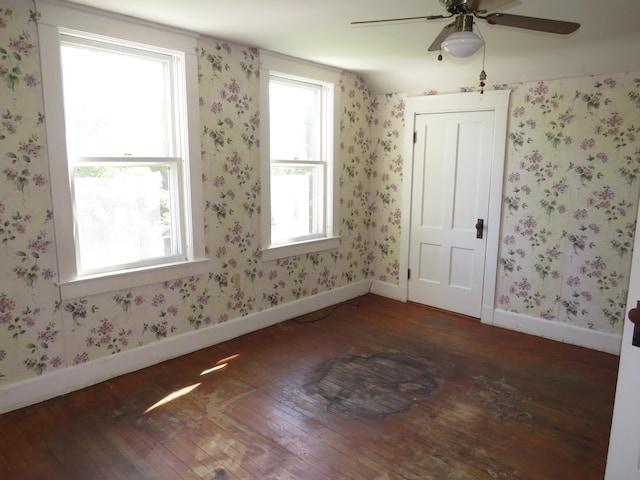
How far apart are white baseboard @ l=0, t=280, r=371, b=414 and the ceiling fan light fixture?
8.78 ft

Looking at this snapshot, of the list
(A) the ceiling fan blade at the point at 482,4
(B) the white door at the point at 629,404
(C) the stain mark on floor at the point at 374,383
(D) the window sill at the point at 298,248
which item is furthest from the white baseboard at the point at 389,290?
(A) the ceiling fan blade at the point at 482,4

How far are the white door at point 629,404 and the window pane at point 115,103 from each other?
2905 mm

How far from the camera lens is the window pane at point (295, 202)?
13.2 ft

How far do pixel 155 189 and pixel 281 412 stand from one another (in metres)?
1.80

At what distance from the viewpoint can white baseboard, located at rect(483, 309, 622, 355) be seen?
11.6ft

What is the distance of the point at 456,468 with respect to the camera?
85.6 inches

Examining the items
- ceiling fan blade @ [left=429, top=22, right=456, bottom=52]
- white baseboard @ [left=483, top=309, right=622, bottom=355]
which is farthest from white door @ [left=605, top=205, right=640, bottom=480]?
white baseboard @ [left=483, top=309, right=622, bottom=355]

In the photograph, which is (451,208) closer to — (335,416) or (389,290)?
(389,290)

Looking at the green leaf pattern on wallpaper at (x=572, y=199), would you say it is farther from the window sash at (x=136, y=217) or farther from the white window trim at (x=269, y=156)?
the window sash at (x=136, y=217)

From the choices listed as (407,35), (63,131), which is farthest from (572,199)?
(63,131)

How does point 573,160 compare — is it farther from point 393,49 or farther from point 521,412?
point 521,412

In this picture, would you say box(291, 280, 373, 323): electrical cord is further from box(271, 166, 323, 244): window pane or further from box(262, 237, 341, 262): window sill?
box(271, 166, 323, 244): window pane

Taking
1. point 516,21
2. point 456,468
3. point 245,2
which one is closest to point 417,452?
point 456,468

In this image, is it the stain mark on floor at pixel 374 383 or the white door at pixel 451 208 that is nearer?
the stain mark on floor at pixel 374 383
